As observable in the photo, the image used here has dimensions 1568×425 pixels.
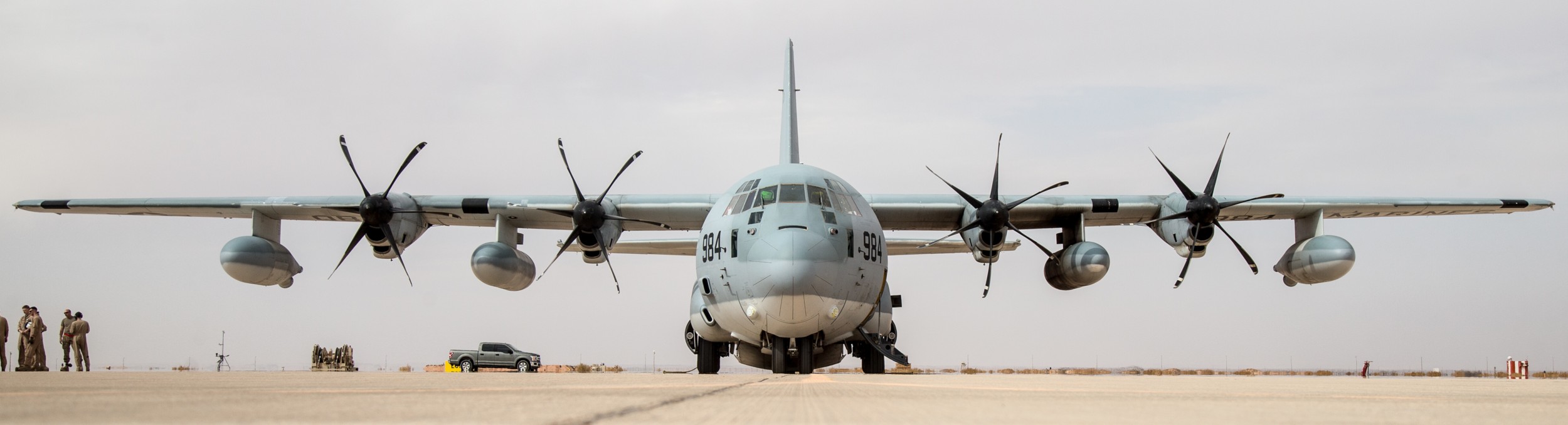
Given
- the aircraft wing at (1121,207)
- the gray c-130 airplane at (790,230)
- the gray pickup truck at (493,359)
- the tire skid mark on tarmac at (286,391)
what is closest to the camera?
the tire skid mark on tarmac at (286,391)

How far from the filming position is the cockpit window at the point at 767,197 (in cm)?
1488

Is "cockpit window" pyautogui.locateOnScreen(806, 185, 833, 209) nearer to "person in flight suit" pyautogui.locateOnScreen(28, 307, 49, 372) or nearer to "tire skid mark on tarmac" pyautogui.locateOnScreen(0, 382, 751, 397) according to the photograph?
"tire skid mark on tarmac" pyautogui.locateOnScreen(0, 382, 751, 397)

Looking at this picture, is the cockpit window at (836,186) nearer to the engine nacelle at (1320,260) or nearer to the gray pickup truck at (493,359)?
the engine nacelle at (1320,260)

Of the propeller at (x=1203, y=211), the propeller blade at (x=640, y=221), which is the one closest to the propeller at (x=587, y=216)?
the propeller blade at (x=640, y=221)

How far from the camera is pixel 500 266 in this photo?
18.5m

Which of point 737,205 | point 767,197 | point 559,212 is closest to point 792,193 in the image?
point 767,197

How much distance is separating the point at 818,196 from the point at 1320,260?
10691mm

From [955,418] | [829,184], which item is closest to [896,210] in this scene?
[829,184]

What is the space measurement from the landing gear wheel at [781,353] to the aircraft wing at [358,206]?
4.89 m

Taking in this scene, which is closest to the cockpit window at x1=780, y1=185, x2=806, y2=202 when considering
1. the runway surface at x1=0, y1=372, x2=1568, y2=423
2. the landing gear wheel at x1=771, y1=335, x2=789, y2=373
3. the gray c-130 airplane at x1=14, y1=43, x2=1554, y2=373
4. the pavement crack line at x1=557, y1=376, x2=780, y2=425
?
the gray c-130 airplane at x1=14, y1=43, x2=1554, y2=373

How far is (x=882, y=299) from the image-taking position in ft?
65.4

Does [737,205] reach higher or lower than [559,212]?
lower

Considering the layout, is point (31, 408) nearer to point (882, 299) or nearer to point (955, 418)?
point (955, 418)

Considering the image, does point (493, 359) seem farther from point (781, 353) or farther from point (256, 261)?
point (781, 353)
